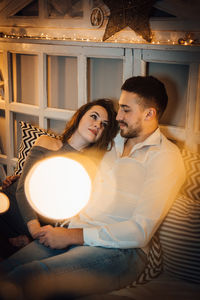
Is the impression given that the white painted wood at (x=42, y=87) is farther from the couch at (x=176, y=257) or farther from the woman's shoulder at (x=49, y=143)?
the couch at (x=176, y=257)

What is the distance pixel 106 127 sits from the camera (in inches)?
88.9

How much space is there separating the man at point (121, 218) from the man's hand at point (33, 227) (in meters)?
0.07

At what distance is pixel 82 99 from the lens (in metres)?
2.57

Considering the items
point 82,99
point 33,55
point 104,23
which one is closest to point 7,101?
point 33,55

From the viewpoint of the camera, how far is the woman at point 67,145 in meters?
2.13

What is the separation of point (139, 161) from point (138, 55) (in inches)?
28.5

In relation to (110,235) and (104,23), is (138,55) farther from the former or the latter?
(110,235)

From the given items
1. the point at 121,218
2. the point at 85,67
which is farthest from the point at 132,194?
the point at 85,67

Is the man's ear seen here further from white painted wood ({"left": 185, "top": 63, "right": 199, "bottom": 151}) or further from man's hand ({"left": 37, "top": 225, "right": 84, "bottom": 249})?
man's hand ({"left": 37, "top": 225, "right": 84, "bottom": 249})

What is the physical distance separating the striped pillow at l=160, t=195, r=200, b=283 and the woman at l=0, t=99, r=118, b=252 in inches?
24.6

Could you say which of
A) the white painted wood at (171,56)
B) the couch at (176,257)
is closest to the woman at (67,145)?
the white painted wood at (171,56)

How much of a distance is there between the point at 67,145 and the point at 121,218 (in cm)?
62

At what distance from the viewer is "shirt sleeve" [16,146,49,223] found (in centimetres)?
207

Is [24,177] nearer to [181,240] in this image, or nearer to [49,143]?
[49,143]
